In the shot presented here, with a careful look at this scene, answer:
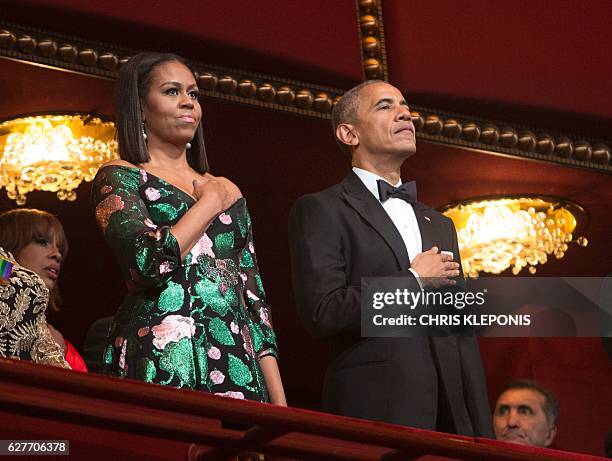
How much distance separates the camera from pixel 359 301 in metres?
2.72

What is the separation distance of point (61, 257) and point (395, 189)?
0.85 m

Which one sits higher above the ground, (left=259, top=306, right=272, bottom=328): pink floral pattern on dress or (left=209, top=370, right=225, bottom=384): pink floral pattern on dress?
(left=259, top=306, right=272, bottom=328): pink floral pattern on dress

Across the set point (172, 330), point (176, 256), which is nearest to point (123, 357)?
point (172, 330)

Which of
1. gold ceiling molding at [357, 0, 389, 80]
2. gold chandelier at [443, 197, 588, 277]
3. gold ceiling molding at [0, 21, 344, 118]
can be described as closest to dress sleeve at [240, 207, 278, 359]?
gold ceiling molding at [0, 21, 344, 118]

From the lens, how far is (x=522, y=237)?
4.81m

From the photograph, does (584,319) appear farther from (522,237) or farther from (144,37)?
(144,37)

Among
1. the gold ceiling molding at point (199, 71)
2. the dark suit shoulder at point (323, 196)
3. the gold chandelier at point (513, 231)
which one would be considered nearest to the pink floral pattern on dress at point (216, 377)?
the dark suit shoulder at point (323, 196)

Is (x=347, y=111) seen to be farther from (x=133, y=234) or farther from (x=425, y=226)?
(x=133, y=234)

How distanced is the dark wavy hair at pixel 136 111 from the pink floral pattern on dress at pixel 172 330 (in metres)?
0.36

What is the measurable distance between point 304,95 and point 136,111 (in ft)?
3.84

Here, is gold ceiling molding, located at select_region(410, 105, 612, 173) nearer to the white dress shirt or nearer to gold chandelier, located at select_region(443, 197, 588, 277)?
gold chandelier, located at select_region(443, 197, 588, 277)

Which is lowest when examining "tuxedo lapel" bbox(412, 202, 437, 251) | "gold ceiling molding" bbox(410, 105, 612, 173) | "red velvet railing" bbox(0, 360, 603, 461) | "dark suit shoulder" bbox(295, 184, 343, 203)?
"red velvet railing" bbox(0, 360, 603, 461)

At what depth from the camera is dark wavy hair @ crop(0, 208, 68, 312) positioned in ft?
10.8

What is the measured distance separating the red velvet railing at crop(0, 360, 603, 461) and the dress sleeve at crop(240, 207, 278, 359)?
0.52 metres
